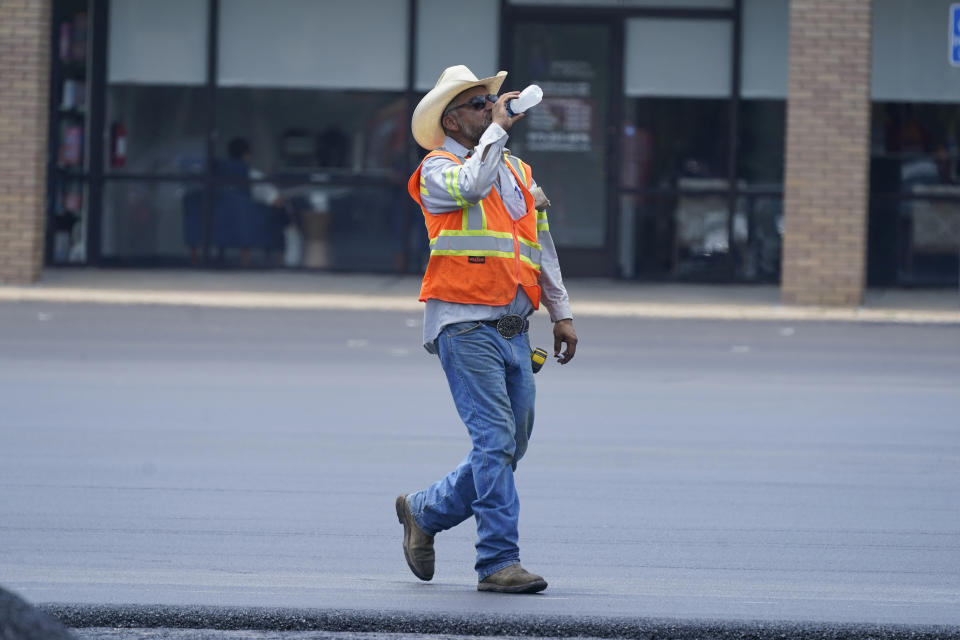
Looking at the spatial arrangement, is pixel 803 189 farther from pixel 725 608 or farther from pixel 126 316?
pixel 725 608

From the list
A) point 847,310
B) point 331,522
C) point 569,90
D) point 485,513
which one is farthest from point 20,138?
point 485,513

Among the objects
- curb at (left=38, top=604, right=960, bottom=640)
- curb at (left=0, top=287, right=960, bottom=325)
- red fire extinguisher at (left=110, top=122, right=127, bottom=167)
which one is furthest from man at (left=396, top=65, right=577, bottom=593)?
red fire extinguisher at (left=110, top=122, right=127, bottom=167)

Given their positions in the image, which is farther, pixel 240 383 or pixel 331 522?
pixel 240 383

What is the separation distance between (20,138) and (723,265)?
8.34 metres

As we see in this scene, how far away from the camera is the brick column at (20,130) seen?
18.6m

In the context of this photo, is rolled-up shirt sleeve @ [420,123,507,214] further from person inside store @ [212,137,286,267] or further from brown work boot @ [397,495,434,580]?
person inside store @ [212,137,286,267]

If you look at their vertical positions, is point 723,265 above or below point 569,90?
below

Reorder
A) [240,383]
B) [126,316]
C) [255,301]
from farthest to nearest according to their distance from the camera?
[255,301], [126,316], [240,383]

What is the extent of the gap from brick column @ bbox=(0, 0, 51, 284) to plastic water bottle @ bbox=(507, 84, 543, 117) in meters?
13.6

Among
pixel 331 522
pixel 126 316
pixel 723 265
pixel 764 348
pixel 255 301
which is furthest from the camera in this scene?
pixel 723 265

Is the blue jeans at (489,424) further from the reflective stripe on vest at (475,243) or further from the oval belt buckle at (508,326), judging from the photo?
the reflective stripe on vest at (475,243)

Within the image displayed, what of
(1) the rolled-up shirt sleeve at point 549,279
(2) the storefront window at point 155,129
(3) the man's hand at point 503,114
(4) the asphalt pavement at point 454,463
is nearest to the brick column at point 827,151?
(4) the asphalt pavement at point 454,463

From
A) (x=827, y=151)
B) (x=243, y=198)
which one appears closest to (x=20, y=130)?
(x=243, y=198)

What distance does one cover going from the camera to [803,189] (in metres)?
18.1
